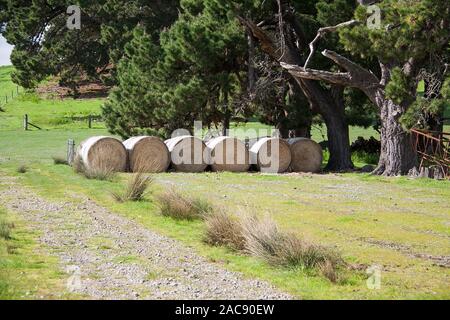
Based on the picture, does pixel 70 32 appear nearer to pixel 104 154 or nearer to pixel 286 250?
pixel 104 154

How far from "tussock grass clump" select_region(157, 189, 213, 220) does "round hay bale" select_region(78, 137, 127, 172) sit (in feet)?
27.8

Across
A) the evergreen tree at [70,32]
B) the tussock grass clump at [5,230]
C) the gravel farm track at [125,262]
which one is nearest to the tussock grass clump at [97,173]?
the gravel farm track at [125,262]

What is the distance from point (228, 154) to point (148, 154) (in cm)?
267

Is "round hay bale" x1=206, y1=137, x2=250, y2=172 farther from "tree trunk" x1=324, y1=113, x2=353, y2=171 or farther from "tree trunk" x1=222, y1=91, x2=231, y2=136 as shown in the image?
"tree trunk" x1=324, y1=113, x2=353, y2=171

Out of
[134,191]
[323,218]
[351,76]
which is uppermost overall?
[351,76]

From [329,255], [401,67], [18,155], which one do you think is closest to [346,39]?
[401,67]

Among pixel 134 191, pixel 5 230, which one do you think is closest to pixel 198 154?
pixel 134 191

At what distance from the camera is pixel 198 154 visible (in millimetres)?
23266

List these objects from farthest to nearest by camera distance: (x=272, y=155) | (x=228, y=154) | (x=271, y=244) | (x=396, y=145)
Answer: (x=272, y=155)
(x=228, y=154)
(x=396, y=145)
(x=271, y=244)

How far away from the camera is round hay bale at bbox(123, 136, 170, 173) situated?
22.5 meters

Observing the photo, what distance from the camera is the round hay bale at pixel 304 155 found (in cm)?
2439

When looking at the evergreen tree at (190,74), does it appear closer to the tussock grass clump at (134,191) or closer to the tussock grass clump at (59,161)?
the tussock grass clump at (59,161)

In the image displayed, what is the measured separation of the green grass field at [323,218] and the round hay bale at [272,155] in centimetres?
127
